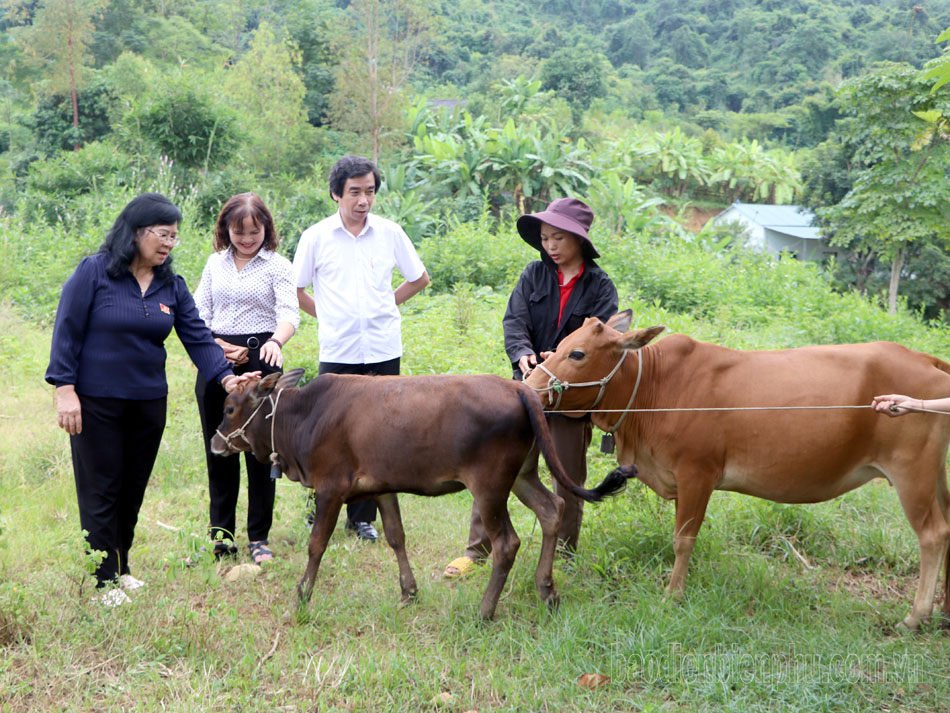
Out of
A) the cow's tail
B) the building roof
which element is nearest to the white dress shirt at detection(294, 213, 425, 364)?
the cow's tail

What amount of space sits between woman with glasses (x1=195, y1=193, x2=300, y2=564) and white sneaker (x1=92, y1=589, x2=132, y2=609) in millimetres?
762

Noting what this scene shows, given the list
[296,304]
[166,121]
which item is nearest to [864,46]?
[166,121]

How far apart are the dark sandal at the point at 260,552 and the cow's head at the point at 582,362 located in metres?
1.80

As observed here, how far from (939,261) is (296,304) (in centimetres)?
1815

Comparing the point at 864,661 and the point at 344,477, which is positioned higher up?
the point at 344,477

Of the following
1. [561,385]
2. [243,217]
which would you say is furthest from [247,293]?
[561,385]

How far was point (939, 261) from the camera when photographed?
19.0 meters

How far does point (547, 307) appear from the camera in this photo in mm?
4590

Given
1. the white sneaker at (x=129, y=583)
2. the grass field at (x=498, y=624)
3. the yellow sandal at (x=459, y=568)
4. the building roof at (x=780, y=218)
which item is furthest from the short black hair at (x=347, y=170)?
the building roof at (x=780, y=218)

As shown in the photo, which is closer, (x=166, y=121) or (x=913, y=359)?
(x=913, y=359)

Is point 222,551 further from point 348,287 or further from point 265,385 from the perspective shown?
point 348,287

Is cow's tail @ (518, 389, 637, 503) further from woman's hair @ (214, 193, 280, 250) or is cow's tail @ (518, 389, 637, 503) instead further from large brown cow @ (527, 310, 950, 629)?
woman's hair @ (214, 193, 280, 250)

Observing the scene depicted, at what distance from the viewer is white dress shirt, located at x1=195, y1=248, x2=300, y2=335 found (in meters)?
4.74

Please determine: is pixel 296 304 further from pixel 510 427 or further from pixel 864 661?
pixel 864 661
